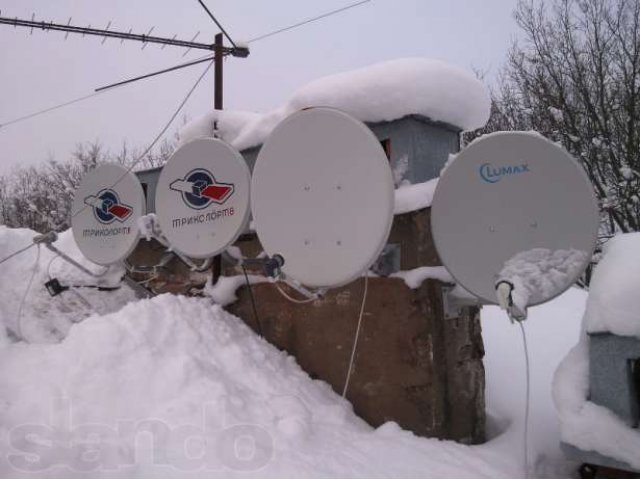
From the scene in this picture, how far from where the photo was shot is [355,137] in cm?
270

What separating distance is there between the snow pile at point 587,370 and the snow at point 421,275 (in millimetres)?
827

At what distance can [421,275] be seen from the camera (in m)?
3.02

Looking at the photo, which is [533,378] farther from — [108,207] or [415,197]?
[108,207]

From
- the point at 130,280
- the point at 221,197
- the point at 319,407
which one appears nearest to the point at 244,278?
the point at 221,197

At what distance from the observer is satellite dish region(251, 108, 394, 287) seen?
103 inches

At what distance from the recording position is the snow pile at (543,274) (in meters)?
2.42

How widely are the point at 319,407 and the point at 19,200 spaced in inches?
1080

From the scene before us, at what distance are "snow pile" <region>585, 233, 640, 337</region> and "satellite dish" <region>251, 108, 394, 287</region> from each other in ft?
3.78

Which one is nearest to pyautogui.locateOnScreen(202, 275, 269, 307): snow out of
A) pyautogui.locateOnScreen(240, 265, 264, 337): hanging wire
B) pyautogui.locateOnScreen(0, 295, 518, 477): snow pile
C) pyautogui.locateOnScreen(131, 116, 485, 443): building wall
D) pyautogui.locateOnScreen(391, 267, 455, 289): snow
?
pyautogui.locateOnScreen(240, 265, 264, 337): hanging wire

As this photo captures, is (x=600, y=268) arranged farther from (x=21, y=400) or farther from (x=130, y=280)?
(x=130, y=280)

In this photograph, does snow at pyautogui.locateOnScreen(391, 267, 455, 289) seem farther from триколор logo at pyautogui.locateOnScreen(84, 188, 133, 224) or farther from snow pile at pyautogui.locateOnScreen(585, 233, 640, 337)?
триколор logo at pyautogui.locateOnScreen(84, 188, 133, 224)

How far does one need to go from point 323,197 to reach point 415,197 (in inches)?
24.4

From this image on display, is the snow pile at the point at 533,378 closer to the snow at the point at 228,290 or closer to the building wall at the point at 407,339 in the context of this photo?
the building wall at the point at 407,339

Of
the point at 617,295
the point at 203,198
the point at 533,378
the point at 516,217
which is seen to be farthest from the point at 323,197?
the point at 533,378
